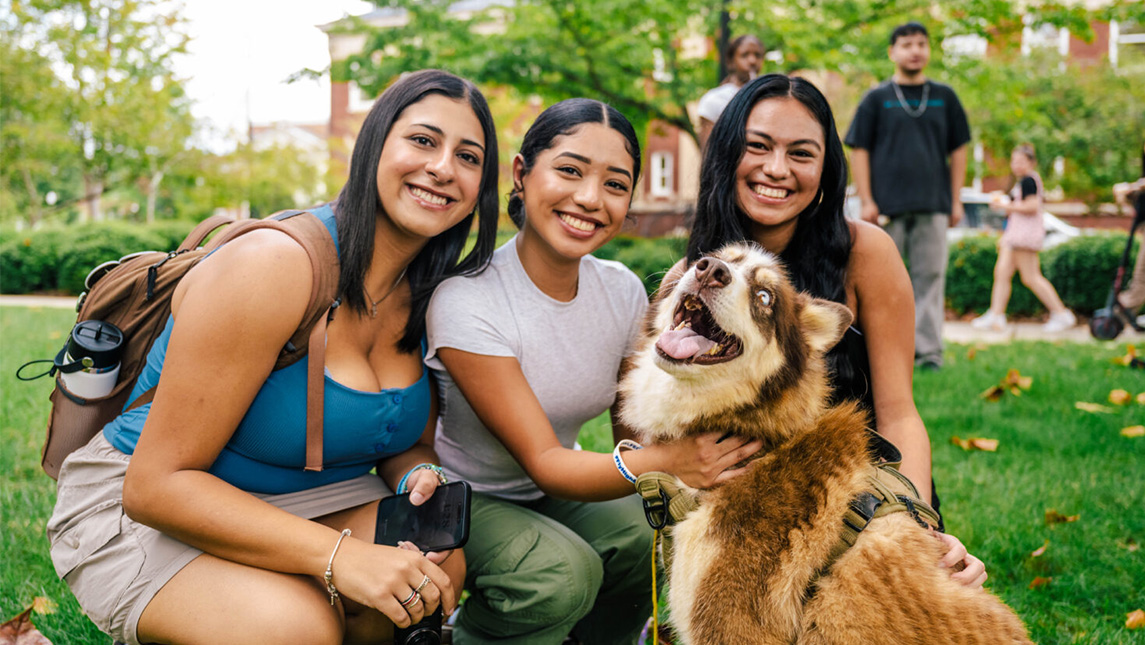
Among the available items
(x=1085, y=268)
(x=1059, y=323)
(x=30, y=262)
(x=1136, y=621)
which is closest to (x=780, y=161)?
(x=1136, y=621)

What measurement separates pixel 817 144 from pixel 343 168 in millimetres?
26250

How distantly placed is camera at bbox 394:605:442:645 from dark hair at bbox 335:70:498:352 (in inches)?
36.8

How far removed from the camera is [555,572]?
106 inches

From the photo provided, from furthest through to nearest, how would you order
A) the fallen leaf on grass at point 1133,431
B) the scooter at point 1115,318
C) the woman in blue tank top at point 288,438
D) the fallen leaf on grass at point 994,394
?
1. the scooter at point 1115,318
2. the fallen leaf on grass at point 994,394
3. the fallen leaf on grass at point 1133,431
4. the woman in blue tank top at point 288,438

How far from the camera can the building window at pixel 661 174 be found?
3372 cm

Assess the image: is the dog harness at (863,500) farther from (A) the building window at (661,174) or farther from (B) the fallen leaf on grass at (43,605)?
(A) the building window at (661,174)

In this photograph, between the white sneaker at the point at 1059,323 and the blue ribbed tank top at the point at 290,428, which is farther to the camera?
the white sneaker at the point at 1059,323

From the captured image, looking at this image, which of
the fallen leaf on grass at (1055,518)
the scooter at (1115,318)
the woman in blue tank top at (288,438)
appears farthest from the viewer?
the scooter at (1115,318)

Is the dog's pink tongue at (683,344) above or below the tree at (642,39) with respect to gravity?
below

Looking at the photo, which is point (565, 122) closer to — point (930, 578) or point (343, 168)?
point (930, 578)

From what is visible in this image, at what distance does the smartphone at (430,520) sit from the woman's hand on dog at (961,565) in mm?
1402

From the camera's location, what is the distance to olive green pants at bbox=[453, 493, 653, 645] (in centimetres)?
269

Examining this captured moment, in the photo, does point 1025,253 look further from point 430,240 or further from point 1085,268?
point 430,240

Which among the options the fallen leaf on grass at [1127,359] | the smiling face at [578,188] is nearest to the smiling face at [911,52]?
the fallen leaf on grass at [1127,359]
